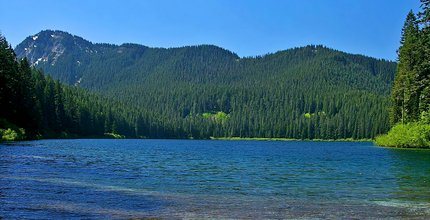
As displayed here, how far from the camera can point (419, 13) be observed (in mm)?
51938

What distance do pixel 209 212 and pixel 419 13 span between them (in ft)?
135

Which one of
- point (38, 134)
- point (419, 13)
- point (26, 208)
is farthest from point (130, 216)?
point (38, 134)

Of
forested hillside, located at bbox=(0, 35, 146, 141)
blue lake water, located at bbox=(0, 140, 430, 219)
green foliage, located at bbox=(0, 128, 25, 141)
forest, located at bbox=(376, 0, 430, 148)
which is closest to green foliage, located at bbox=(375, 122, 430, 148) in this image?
forest, located at bbox=(376, 0, 430, 148)

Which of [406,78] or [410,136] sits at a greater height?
[406,78]

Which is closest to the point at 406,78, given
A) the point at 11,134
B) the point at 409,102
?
the point at 409,102

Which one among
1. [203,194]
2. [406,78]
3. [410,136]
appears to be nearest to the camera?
[203,194]

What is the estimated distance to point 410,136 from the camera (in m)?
85.6

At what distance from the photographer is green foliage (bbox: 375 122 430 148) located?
8269 centimetres

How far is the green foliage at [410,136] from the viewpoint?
82.7 meters

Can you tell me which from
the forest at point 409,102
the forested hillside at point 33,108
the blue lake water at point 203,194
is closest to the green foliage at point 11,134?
the forested hillside at point 33,108

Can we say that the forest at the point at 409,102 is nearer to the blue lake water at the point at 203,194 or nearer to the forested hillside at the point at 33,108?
the blue lake water at the point at 203,194

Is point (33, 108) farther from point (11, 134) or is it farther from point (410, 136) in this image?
point (410, 136)

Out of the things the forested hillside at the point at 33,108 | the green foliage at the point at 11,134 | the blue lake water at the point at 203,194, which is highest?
the forested hillside at the point at 33,108

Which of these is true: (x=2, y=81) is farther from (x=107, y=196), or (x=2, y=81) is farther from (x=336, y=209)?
(x=336, y=209)
